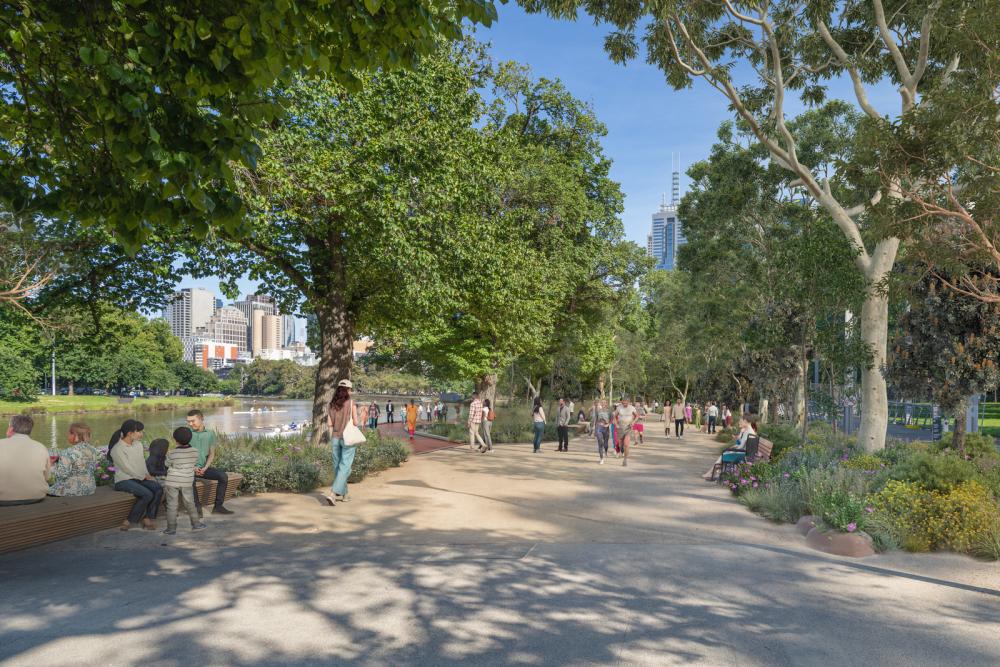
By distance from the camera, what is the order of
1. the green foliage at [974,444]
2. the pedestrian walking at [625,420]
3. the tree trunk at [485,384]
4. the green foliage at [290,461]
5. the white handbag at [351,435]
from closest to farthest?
the white handbag at [351,435], the green foliage at [290,461], the green foliage at [974,444], the pedestrian walking at [625,420], the tree trunk at [485,384]

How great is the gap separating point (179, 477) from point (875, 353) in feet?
44.0

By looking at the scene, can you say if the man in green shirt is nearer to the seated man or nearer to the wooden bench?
the wooden bench

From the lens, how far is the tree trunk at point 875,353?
13789 millimetres

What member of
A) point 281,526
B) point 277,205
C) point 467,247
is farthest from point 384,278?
point 281,526

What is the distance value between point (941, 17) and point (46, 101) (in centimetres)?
1395

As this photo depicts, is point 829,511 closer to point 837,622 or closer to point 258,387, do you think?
point 837,622

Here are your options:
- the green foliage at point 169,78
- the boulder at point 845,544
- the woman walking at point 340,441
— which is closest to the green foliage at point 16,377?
the woman walking at point 340,441

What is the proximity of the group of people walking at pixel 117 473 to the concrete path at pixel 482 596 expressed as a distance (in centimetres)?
39

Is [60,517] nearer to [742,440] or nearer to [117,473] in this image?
[117,473]

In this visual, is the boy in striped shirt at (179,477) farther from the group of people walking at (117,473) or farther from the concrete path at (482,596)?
the concrete path at (482,596)

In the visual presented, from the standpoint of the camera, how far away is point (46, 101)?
496cm

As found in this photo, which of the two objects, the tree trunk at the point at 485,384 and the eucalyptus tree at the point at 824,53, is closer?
the eucalyptus tree at the point at 824,53

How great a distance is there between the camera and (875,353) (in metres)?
13.8

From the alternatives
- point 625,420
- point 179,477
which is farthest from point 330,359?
point 625,420
